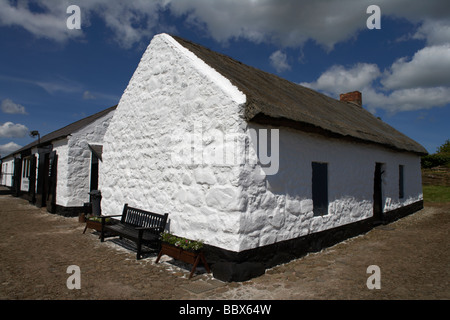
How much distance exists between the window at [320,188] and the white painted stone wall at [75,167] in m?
8.96

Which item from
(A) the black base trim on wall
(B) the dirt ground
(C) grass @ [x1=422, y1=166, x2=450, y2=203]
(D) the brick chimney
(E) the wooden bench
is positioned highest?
(D) the brick chimney

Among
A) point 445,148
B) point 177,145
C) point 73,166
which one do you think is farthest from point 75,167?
point 445,148

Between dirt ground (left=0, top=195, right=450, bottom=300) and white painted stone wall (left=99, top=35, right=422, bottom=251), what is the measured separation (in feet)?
2.17

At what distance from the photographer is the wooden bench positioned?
580 centimetres

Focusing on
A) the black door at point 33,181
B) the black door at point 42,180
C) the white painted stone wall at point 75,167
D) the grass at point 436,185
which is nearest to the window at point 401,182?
the grass at point 436,185

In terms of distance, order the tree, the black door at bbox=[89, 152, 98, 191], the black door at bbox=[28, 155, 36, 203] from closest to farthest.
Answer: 1. the black door at bbox=[89, 152, 98, 191]
2. the black door at bbox=[28, 155, 36, 203]
3. the tree

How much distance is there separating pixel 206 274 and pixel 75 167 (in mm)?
8600

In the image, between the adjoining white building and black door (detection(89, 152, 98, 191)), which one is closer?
the adjoining white building

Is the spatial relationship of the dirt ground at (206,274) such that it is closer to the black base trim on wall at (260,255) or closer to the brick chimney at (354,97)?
the black base trim on wall at (260,255)

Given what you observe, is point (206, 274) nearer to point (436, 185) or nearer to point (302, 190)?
point (302, 190)

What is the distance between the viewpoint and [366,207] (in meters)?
8.47

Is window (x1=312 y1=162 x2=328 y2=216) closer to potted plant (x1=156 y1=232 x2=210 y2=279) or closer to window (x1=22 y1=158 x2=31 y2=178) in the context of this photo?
potted plant (x1=156 y1=232 x2=210 y2=279)

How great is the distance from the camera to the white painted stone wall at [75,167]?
11.3m

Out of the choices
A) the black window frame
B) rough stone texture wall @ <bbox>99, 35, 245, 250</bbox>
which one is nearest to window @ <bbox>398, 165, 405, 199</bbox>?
the black window frame
